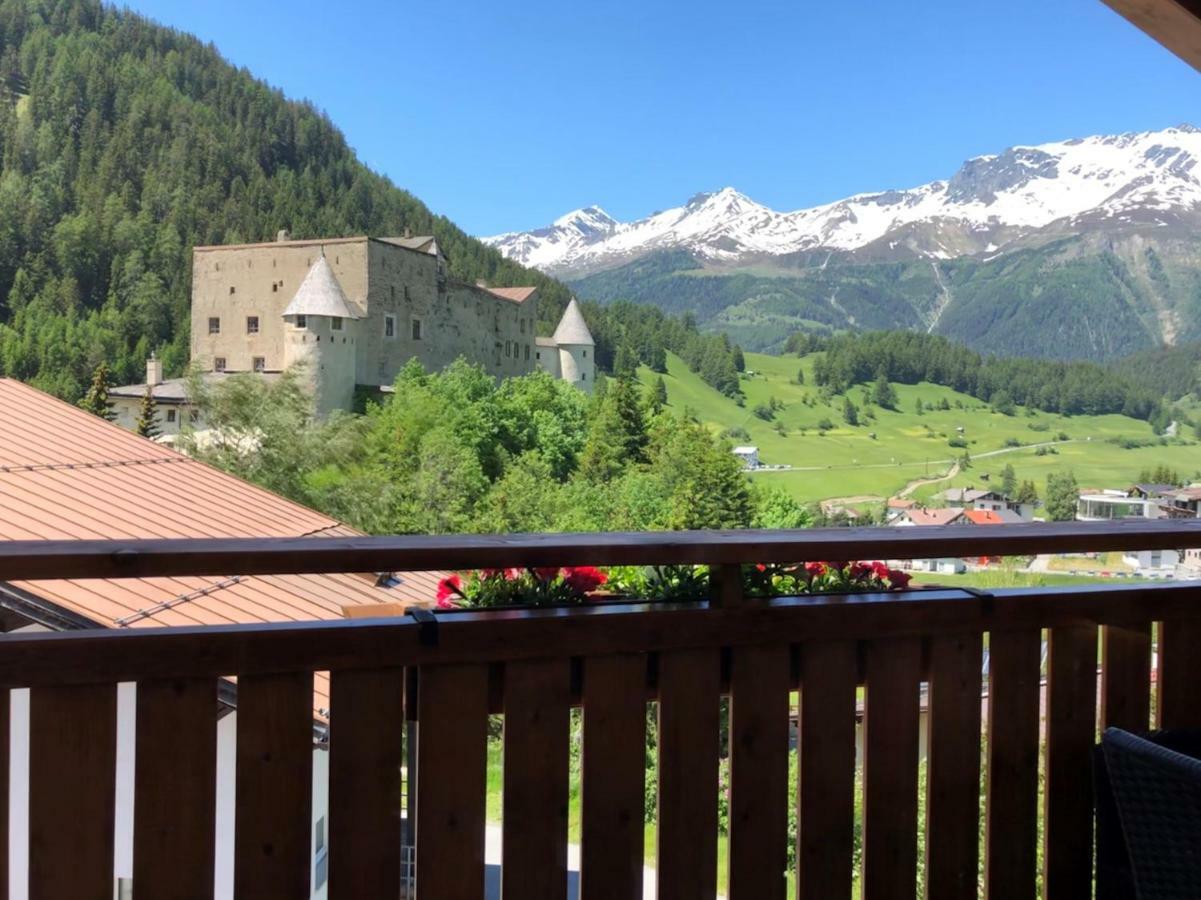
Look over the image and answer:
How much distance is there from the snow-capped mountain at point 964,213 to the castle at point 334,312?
126 ft

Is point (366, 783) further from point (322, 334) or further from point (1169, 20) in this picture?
point (322, 334)

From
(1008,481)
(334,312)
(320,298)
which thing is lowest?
(1008,481)

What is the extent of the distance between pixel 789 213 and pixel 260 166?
85.9 metres

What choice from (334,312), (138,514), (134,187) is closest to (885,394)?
(334,312)

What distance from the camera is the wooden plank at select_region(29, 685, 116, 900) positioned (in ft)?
2.59

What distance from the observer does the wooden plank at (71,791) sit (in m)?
0.79

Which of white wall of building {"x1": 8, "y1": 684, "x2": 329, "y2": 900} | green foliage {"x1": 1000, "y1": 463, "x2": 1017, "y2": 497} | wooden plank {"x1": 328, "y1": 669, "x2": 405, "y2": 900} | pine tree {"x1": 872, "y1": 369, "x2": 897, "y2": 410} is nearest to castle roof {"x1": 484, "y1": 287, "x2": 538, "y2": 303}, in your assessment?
pine tree {"x1": 872, "y1": 369, "x2": 897, "y2": 410}

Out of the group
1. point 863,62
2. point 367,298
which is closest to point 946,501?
point 367,298

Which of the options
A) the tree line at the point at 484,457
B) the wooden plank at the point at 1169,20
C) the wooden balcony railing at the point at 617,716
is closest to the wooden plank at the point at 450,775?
the wooden balcony railing at the point at 617,716

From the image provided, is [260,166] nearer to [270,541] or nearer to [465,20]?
[465,20]

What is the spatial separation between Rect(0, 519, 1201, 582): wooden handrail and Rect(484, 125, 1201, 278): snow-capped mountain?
243 feet

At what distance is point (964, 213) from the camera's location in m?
101

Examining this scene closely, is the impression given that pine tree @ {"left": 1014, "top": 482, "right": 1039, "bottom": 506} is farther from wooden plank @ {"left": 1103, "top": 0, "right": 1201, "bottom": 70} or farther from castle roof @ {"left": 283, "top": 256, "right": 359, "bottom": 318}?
wooden plank @ {"left": 1103, "top": 0, "right": 1201, "bottom": 70}

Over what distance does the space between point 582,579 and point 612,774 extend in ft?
0.64
